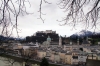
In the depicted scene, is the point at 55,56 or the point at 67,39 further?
the point at 67,39

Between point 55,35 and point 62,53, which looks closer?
point 62,53

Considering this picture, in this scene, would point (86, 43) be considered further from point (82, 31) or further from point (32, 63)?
point (82, 31)

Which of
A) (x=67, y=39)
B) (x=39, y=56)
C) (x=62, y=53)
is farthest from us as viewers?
(x=67, y=39)

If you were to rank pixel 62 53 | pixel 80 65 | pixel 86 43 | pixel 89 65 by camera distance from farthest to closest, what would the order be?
pixel 86 43
pixel 62 53
pixel 80 65
pixel 89 65

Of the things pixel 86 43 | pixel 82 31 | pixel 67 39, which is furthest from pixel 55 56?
pixel 82 31

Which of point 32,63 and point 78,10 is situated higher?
point 78,10

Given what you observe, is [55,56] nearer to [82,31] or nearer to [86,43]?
[86,43]

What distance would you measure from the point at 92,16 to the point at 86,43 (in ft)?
73.9

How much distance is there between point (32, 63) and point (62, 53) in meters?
3.36

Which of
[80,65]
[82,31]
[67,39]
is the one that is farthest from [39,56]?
[82,31]

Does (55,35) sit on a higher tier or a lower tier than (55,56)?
higher

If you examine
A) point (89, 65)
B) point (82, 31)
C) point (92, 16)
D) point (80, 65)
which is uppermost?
point (92, 16)

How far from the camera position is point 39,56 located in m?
17.8

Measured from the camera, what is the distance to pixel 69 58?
47.1 feet
